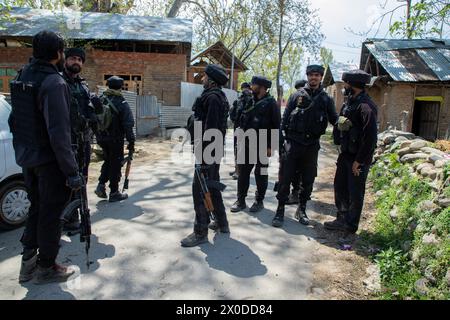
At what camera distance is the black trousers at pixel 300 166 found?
186 inches

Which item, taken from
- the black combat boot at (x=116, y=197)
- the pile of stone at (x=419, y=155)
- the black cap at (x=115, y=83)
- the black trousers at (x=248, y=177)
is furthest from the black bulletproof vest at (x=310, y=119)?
the black combat boot at (x=116, y=197)

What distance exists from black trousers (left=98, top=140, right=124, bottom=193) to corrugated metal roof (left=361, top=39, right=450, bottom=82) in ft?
39.6

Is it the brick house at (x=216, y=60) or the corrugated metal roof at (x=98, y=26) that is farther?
the brick house at (x=216, y=60)

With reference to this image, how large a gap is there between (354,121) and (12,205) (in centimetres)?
419

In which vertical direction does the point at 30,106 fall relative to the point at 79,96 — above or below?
below

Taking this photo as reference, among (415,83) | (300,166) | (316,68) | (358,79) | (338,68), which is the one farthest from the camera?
(338,68)

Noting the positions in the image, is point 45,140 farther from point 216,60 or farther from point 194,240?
point 216,60

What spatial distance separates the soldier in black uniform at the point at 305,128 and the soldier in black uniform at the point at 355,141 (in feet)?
1.06

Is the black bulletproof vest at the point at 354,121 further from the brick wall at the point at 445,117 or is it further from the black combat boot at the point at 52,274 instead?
the brick wall at the point at 445,117

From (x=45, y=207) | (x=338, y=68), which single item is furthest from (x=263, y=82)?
(x=338, y=68)

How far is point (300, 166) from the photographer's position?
4934 mm

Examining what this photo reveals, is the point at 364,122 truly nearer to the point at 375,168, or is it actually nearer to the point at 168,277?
the point at 168,277

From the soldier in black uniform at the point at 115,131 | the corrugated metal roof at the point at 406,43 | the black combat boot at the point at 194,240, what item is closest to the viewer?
the black combat boot at the point at 194,240
